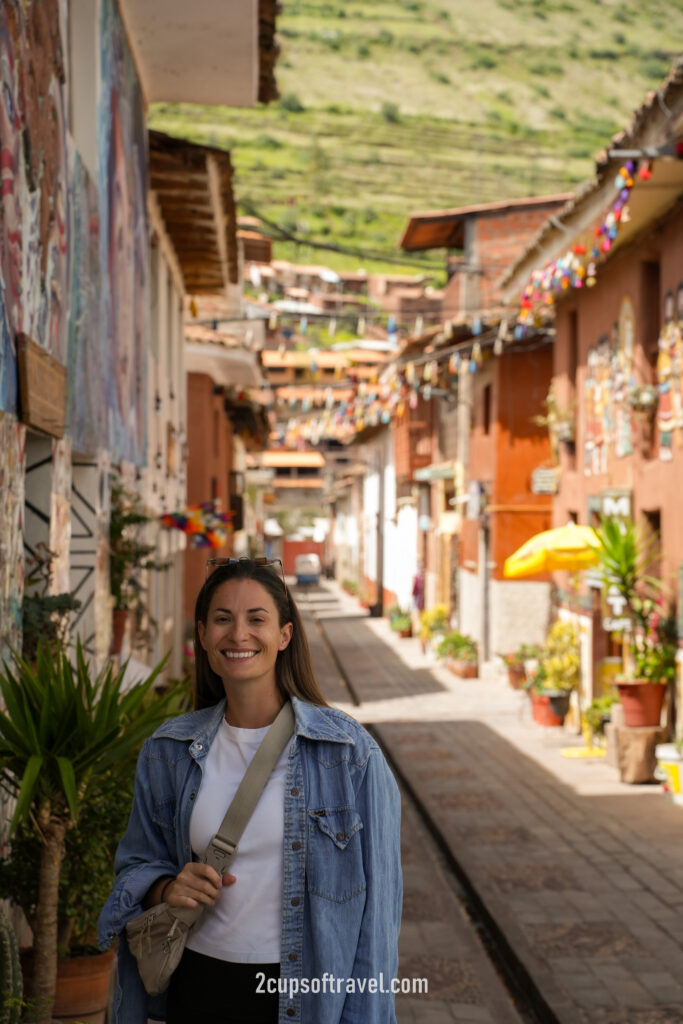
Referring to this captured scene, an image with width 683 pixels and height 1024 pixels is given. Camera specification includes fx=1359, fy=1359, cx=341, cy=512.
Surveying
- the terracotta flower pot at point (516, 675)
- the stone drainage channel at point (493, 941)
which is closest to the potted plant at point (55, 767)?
the stone drainage channel at point (493, 941)

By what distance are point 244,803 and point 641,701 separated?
11489mm

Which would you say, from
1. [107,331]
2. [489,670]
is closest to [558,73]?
[489,670]

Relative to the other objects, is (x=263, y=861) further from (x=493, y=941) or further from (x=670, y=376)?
(x=670, y=376)

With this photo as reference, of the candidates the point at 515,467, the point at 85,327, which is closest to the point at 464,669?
→ the point at 515,467

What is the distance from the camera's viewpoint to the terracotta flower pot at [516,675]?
22697 mm

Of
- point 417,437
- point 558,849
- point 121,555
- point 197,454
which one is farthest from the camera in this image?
point 417,437

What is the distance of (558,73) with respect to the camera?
158750 millimetres

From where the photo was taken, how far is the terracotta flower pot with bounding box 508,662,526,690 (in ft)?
74.5

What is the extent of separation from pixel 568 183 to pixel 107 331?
119748mm

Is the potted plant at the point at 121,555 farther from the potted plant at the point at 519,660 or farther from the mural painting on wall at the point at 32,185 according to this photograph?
the potted plant at the point at 519,660

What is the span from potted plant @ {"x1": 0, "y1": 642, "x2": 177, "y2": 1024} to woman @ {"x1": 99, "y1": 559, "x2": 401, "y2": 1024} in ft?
4.65

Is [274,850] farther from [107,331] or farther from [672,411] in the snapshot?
[672,411]

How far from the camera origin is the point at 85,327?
8.62 metres

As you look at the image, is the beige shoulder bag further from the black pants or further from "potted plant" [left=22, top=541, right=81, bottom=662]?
"potted plant" [left=22, top=541, right=81, bottom=662]
